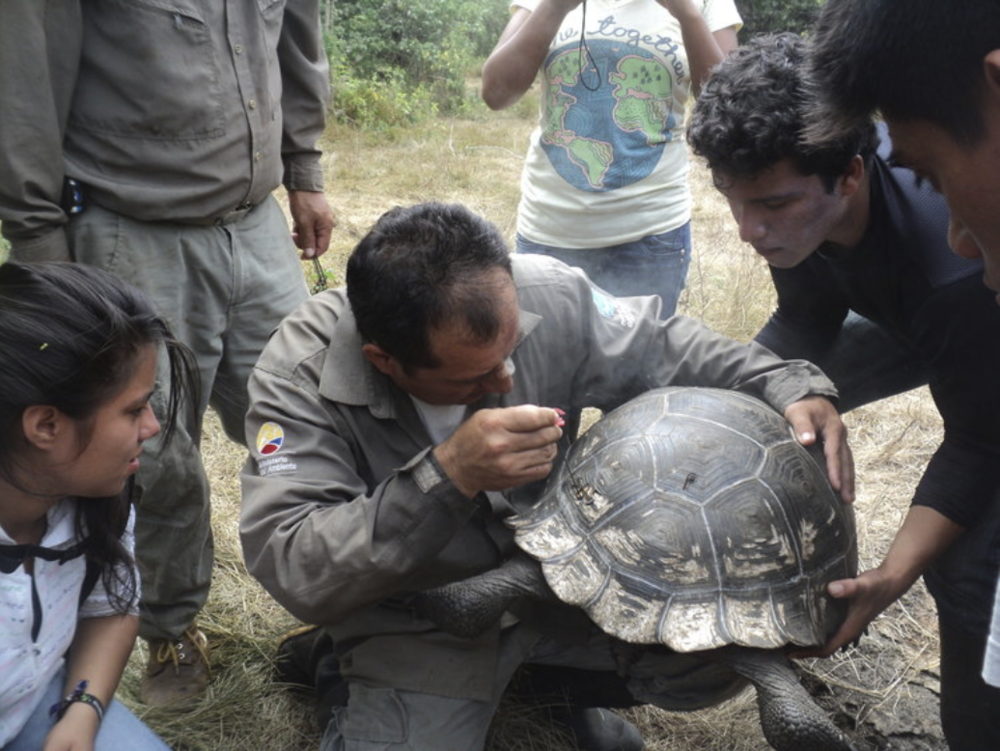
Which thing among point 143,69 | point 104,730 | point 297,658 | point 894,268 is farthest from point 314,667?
point 894,268

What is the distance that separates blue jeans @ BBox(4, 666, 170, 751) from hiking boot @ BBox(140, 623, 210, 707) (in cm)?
80

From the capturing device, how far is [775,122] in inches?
105

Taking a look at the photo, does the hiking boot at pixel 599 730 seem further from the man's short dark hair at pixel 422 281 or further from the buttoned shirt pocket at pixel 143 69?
the buttoned shirt pocket at pixel 143 69

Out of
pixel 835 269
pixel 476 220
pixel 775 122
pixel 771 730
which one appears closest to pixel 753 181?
pixel 775 122

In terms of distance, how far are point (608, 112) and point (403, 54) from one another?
9977 mm

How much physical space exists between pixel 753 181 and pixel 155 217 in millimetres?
1857

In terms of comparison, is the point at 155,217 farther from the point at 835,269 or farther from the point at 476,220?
the point at 835,269

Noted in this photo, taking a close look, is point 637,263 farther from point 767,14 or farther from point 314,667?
point 767,14

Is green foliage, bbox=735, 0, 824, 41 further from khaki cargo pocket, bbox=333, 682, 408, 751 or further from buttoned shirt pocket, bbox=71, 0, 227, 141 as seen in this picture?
khaki cargo pocket, bbox=333, 682, 408, 751

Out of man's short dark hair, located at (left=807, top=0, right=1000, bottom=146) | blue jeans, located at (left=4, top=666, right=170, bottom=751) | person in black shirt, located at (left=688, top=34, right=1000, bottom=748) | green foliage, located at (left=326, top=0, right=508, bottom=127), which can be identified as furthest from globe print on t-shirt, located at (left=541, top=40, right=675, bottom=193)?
green foliage, located at (left=326, top=0, right=508, bottom=127)

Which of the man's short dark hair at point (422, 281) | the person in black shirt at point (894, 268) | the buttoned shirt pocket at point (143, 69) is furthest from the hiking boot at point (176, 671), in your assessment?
the person in black shirt at point (894, 268)

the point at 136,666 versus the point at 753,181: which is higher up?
the point at 753,181

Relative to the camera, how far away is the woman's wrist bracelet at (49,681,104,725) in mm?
2436

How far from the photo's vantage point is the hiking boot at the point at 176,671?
335 cm
